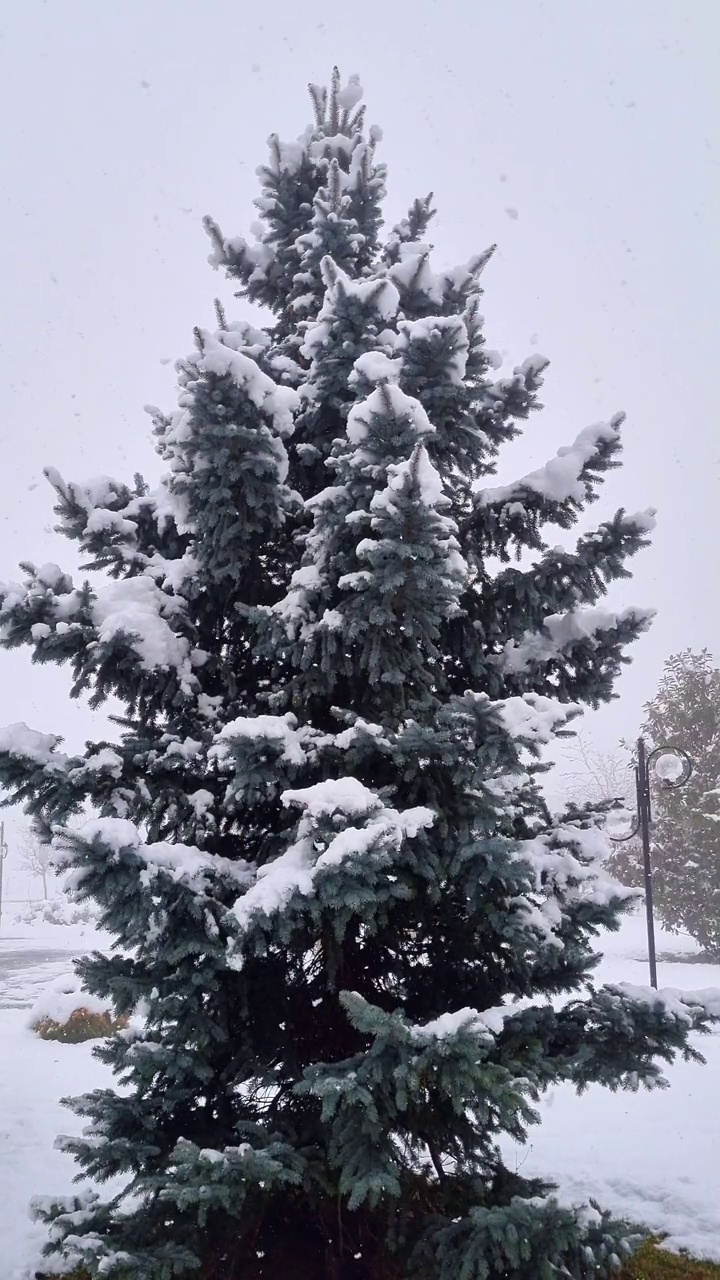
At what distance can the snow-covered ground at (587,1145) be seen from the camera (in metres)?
4.91

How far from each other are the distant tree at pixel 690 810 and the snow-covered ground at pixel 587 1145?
6165mm

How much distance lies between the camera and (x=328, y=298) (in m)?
3.94

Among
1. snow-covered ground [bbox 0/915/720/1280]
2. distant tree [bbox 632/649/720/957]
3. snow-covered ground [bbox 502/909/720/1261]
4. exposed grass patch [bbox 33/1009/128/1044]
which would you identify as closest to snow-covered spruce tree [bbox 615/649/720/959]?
distant tree [bbox 632/649/720/957]

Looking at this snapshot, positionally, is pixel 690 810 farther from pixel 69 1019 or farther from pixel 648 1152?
pixel 69 1019

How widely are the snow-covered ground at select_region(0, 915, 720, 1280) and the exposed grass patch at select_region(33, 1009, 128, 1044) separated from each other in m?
0.18

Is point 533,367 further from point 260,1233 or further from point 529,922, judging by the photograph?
point 260,1233

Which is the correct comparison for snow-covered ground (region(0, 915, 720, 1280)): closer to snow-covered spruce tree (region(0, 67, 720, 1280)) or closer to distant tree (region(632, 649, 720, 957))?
snow-covered spruce tree (region(0, 67, 720, 1280))

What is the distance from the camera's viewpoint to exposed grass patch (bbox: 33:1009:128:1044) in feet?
34.6

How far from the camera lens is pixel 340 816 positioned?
113 inches

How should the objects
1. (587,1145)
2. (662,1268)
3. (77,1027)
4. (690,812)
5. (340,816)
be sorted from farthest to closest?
(690,812), (77,1027), (587,1145), (662,1268), (340,816)

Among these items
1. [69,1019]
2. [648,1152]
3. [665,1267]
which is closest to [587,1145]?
[648,1152]

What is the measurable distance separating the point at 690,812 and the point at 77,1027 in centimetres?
1200

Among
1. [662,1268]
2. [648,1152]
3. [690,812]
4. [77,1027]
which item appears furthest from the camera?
[690,812]

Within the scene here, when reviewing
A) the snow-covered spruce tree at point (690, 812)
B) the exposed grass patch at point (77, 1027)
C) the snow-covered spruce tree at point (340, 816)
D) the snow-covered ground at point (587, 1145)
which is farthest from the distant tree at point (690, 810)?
the snow-covered spruce tree at point (340, 816)
